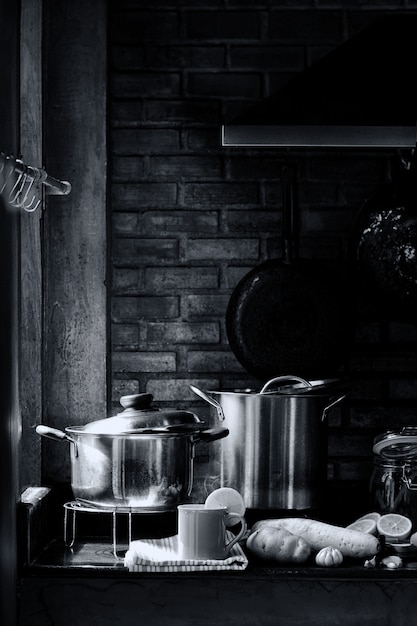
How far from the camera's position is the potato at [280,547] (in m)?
2.09

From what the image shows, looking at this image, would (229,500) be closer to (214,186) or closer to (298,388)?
(298,388)

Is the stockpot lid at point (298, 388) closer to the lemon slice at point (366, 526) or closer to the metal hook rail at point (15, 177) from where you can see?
the lemon slice at point (366, 526)

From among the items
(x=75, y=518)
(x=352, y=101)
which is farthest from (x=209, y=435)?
(x=352, y=101)

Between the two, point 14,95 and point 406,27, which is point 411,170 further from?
point 14,95

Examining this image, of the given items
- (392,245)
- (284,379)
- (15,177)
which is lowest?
(284,379)

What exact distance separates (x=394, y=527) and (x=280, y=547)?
0.29 m

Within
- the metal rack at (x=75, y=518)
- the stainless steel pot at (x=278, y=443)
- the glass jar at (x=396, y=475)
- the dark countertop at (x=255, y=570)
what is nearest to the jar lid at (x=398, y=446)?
the glass jar at (x=396, y=475)

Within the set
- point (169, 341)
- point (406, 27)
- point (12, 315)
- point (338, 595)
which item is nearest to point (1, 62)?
point (12, 315)

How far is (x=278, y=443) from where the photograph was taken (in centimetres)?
237

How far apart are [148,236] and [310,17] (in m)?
0.78

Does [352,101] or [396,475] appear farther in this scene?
[396,475]

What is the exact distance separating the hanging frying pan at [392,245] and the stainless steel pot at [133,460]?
711 mm

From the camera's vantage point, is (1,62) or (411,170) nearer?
(1,62)

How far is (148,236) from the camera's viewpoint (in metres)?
2.79
